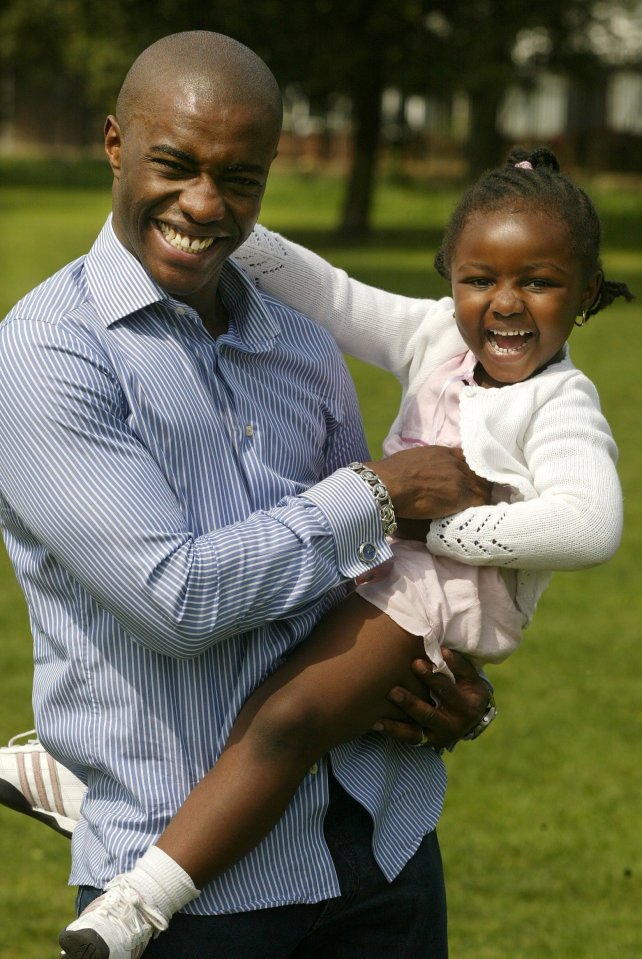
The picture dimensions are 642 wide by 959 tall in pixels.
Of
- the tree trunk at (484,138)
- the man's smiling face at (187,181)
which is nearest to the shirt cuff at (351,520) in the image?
the man's smiling face at (187,181)

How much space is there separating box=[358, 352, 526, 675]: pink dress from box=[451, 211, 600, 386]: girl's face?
0.10m

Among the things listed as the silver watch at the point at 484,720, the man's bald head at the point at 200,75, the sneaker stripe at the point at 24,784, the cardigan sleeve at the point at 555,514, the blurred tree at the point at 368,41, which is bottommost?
the blurred tree at the point at 368,41

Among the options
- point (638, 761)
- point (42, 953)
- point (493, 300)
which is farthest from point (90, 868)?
point (638, 761)

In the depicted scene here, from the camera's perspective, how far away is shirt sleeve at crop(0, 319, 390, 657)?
2332mm

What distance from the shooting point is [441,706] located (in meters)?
2.81

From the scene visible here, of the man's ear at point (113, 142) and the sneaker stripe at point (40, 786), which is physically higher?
the man's ear at point (113, 142)

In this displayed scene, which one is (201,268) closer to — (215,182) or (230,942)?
(215,182)

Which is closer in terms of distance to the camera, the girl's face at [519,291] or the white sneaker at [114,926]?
the white sneaker at [114,926]

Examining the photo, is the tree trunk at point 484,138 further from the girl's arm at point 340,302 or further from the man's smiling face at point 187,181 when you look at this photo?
the man's smiling face at point 187,181

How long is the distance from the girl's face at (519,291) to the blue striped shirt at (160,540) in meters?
0.50

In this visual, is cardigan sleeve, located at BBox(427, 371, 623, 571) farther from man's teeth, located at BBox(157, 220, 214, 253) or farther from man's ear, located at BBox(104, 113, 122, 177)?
man's ear, located at BBox(104, 113, 122, 177)

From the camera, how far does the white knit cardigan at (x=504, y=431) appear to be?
2742 mm

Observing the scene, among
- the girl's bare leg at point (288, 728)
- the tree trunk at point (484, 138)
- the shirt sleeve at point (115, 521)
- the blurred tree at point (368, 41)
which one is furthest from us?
the tree trunk at point (484, 138)

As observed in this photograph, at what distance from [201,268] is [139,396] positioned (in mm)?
286
